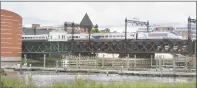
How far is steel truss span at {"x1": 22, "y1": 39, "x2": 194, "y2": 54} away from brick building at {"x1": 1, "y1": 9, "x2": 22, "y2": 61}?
24.1 ft

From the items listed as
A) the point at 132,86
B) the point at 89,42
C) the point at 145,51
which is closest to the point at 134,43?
the point at 145,51

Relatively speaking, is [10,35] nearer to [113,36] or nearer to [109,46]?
[109,46]

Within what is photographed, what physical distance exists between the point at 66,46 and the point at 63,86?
92.4 m

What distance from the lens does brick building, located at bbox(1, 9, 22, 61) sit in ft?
347

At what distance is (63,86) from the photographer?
76.8ft

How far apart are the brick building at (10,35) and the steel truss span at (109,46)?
7.34 metres

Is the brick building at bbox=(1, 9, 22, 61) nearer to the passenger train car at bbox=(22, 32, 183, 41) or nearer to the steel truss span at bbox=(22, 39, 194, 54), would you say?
→ the steel truss span at bbox=(22, 39, 194, 54)

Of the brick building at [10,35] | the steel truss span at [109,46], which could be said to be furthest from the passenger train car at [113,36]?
the brick building at [10,35]

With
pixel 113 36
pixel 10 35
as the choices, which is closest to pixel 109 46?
pixel 113 36

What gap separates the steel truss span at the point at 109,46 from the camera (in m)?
95.6

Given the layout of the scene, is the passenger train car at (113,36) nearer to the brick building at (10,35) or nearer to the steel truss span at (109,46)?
the steel truss span at (109,46)

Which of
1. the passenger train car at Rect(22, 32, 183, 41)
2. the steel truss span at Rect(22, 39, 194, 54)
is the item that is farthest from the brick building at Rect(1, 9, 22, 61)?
the passenger train car at Rect(22, 32, 183, 41)

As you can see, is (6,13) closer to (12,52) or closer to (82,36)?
(12,52)

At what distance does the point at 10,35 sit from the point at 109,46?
25543 mm
